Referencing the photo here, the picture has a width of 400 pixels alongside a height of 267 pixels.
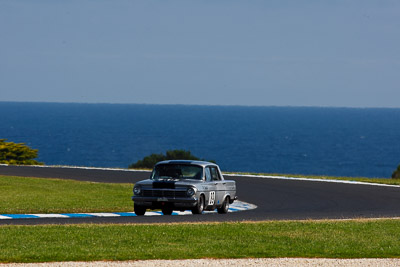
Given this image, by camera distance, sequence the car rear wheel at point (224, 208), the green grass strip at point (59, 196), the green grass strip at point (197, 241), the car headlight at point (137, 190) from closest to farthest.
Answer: the green grass strip at point (197, 241), the car headlight at point (137, 190), the car rear wheel at point (224, 208), the green grass strip at point (59, 196)

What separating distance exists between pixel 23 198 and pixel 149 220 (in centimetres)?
788

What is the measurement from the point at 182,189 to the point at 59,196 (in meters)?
7.66

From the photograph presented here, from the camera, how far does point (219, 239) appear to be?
16.8m

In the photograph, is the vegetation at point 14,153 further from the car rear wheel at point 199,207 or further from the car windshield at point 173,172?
the car rear wheel at point 199,207

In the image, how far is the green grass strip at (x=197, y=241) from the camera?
14555 millimetres

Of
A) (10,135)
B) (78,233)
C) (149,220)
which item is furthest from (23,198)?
(10,135)

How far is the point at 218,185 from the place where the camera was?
79.2 feet

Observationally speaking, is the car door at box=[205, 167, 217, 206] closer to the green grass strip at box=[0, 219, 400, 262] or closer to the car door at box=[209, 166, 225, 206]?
the car door at box=[209, 166, 225, 206]

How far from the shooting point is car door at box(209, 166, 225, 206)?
24000 mm

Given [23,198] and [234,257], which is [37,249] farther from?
[23,198]

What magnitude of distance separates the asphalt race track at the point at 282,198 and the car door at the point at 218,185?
555mm

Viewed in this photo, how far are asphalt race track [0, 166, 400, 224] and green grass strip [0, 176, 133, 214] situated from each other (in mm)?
2876

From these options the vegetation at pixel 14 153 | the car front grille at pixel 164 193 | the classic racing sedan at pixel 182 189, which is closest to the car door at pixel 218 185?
the classic racing sedan at pixel 182 189

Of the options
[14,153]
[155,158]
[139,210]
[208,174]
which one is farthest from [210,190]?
[155,158]
